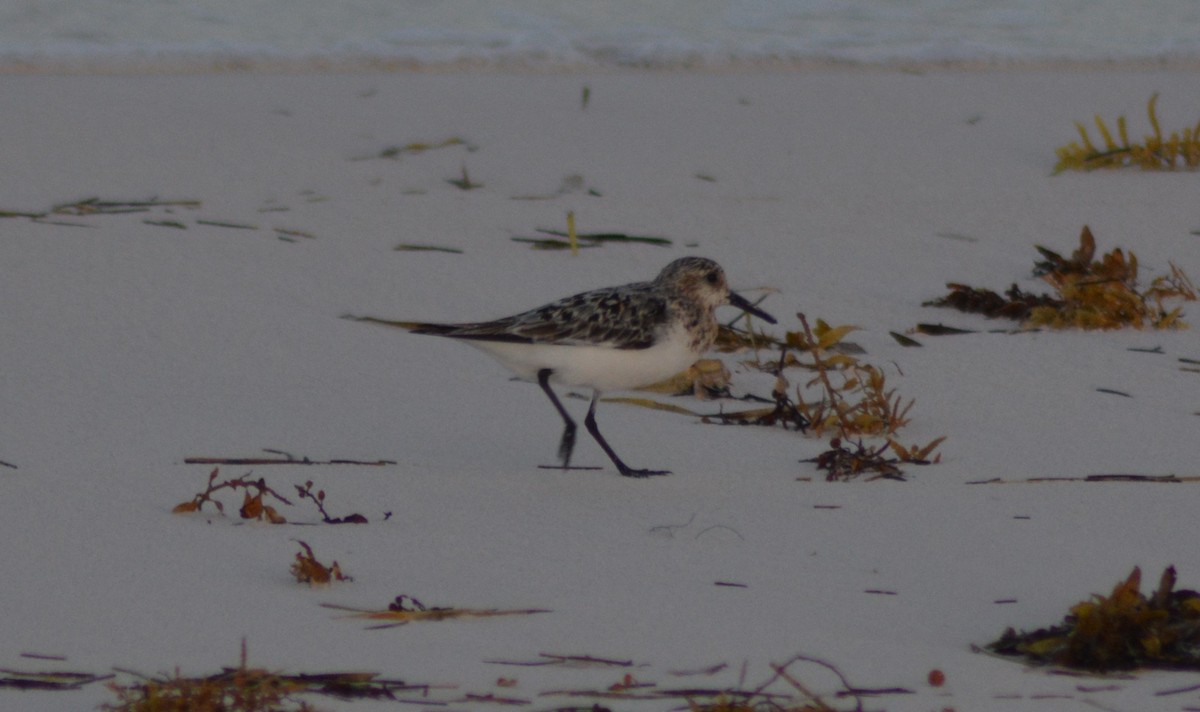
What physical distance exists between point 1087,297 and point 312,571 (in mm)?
3510

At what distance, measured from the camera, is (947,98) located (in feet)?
28.8

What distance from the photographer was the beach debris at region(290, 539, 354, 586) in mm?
3232

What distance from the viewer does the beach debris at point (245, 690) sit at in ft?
8.20

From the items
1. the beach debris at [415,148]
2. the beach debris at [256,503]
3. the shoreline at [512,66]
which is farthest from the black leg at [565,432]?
the shoreline at [512,66]

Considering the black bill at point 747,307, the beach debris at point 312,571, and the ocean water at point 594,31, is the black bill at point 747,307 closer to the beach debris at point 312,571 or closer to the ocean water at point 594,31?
the beach debris at point 312,571

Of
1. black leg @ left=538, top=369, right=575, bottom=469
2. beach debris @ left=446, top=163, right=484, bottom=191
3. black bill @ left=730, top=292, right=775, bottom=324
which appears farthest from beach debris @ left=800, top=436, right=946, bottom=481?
beach debris @ left=446, top=163, right=484, bottom=191

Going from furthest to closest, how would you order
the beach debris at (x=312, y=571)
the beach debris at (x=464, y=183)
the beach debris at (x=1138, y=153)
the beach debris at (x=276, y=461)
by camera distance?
the beach debris at (x=1138, y=153) → the beach debris at (x=464, y=183) → the beach debris at (x=276, y=461) → the beach debris at (x=312, y=571)

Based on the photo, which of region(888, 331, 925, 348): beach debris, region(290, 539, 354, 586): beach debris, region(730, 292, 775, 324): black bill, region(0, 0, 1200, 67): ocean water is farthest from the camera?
region(0, 0, 1200, 67): ocean water

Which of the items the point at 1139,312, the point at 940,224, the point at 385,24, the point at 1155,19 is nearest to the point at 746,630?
the point at 1139,312

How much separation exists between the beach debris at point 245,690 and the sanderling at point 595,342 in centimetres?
170

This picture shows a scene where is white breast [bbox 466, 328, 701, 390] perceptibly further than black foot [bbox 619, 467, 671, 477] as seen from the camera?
Yes

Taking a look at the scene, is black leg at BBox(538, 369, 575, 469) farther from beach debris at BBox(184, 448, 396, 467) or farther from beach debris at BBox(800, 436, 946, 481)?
beach debris at BBox(800, 436, 946, 481)

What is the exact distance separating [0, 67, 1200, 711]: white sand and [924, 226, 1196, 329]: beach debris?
0.10 meters

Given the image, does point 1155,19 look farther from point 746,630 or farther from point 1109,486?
point 746,630
